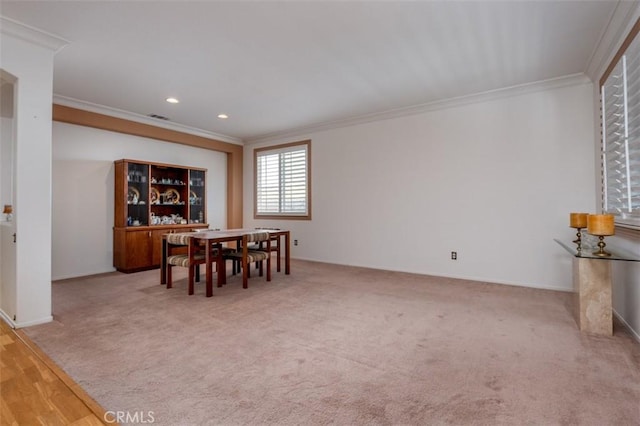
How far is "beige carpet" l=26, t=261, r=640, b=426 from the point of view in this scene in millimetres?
1509

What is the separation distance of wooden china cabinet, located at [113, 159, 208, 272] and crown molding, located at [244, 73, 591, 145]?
2.03 metres

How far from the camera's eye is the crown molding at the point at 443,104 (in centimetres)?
366

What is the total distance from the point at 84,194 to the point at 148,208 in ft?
2.89

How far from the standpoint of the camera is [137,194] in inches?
199

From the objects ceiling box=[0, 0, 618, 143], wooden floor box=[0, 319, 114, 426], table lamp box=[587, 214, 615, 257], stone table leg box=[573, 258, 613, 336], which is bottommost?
wooden floor box=[0, 319, 114, 426]

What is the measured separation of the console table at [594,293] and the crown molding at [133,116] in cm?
597

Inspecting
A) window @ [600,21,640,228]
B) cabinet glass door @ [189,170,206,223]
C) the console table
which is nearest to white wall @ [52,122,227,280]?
cabinet glass door @ [189,170,206,223]

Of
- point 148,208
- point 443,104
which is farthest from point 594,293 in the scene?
point 148,208

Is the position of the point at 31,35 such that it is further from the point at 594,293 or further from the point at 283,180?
the point at 594,293

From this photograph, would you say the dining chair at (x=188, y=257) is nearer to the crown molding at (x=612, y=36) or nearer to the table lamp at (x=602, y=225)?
the table lamp at (x=602, y=225)

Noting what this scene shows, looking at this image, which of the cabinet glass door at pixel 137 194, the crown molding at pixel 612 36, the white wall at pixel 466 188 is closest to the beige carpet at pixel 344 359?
the white wall at pixel 466 188

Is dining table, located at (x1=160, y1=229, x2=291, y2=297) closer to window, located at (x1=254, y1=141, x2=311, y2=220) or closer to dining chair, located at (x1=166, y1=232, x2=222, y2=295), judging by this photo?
dining chair, located at (x1=166, y1=232, x2=222, y2=295)

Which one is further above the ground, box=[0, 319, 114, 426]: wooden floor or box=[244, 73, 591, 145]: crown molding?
box=[244, 73, 591, 145]: crown molding

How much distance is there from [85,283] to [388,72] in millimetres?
4765
